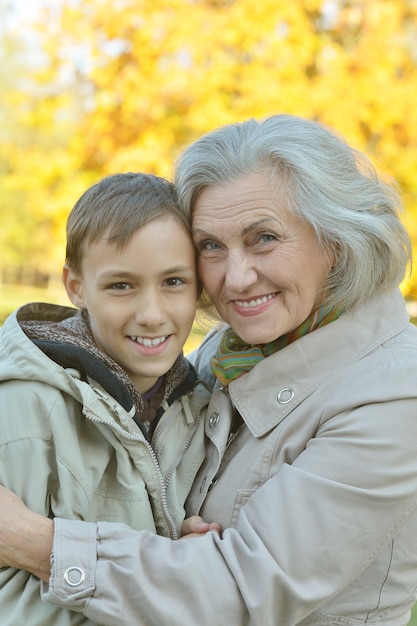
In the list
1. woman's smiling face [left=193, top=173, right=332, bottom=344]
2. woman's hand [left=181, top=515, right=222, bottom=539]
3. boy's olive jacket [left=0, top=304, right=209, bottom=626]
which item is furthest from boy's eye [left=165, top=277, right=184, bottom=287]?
woman's hand [left=181, top=515, right=222, bottom=539]

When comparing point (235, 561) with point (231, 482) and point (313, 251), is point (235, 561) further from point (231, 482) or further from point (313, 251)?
point (313, 251)

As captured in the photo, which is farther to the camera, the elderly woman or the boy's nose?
the boy's nose

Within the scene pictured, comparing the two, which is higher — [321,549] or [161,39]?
[161,39]

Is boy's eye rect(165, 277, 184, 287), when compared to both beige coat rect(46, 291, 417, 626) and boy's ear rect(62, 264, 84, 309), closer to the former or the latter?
boy's ear rect(62, 264, 84, 309)

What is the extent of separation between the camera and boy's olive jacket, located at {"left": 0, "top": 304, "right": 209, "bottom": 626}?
2262 mm

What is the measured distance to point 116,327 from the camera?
267cm

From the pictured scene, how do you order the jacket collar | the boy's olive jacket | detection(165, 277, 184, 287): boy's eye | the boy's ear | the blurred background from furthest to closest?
1. the blurred background
2. the boy's ear
3. detection(165, 277, 184, 287): boy's eye
4. the jacket collar
5. the boy's olive jacket

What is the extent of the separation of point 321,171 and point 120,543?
1333 millimetres

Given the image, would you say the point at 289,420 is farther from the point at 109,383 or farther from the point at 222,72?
the point at 222,72

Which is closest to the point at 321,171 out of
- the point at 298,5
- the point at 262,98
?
the point at 262,98

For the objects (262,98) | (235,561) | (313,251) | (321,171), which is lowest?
(235,561)

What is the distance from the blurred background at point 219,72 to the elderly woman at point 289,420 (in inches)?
219

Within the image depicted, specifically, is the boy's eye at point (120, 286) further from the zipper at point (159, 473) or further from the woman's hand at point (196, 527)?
the woman's hand at point (196, 527)

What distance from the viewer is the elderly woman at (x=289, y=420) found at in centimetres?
213
